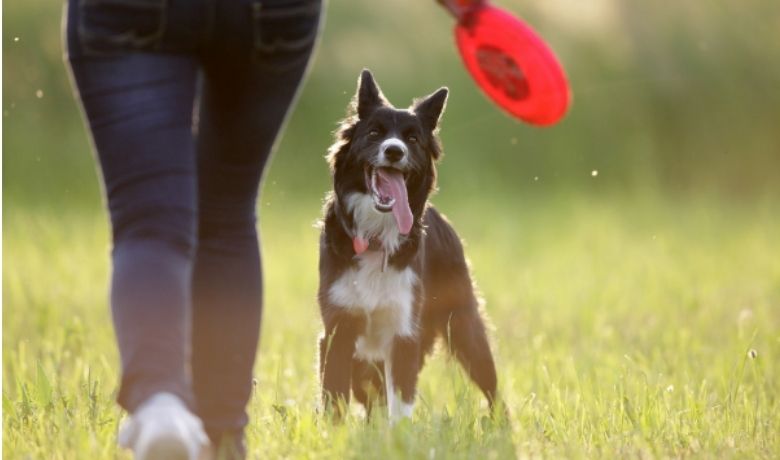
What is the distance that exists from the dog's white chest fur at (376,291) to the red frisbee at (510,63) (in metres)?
1.07

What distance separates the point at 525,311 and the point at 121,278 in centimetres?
549

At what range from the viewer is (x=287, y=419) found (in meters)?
4.38

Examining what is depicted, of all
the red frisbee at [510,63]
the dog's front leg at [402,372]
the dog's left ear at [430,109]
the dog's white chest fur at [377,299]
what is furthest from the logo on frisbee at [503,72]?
the dog's front leg at [402,372]

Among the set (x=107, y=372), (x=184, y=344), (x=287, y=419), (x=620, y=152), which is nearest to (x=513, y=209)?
(x=620, y=152)

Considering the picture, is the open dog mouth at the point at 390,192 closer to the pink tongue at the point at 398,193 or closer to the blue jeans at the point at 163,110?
the pink tongue at the point at 398,193

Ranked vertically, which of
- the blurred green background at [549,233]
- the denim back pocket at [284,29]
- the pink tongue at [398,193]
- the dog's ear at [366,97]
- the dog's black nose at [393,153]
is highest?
Answer: the denim back pocket at [284,29]

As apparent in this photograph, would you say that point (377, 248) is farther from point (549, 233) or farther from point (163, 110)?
point (549, 233)

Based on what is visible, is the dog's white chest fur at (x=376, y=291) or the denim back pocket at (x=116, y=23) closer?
the denim back pocket at (x=116, y=23)

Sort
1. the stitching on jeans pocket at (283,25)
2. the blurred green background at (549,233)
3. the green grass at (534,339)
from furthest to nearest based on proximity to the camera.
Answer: the blurred green background at (549,233), the green grass at (534,339), the stitching on jeans pocket at (283,25)

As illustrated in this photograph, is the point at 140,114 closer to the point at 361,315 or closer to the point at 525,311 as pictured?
the point at 361,315

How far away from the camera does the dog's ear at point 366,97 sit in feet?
16.7

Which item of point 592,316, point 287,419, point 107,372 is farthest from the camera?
point 592,316

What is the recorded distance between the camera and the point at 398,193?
16.9 ft

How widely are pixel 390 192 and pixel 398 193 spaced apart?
31mm
